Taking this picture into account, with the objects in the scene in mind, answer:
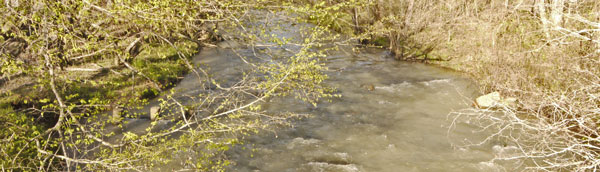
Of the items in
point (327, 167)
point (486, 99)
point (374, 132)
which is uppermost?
point (486, 99)

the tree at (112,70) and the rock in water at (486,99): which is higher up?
the tree at (112,70)

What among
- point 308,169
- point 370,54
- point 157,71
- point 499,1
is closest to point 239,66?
point 157,71

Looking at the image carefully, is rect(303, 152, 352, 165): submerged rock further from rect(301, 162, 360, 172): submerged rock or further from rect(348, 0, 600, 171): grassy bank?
Result: rect(348, 0, 600, 171): grassy bank

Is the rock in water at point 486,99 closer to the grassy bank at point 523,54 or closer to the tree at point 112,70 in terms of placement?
the grassy bank at point 523,54

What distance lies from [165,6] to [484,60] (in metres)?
9.57

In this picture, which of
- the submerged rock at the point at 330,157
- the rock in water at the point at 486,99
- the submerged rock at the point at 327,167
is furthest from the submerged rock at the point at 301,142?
the rock in water at the point at 486,99

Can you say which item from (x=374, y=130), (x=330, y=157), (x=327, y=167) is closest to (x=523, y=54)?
(x=374, y=130)

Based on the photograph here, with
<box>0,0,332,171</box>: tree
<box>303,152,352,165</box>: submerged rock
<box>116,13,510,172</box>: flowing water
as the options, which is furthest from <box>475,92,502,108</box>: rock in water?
<box>0,0,332,171</box>: tree

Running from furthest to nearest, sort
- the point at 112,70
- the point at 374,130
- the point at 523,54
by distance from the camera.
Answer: the point at 523,54
the point at 374,130
the point at 112,70

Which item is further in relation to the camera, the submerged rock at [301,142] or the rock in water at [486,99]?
the rock in water at [486,99]

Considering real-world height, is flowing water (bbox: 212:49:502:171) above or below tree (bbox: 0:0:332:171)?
below

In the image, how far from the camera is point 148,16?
583 cm

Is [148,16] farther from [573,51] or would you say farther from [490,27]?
[490,27]

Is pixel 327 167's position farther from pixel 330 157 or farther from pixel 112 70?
pixel 112 70
